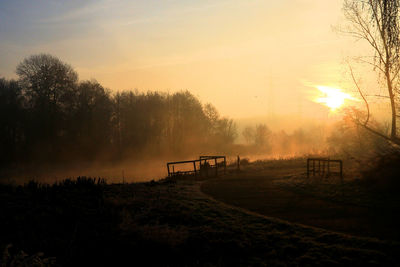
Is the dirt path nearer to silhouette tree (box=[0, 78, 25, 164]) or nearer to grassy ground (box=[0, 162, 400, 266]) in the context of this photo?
grassy ground (box=[0, 162, 400, 266])

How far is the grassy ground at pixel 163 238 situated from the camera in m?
7.82

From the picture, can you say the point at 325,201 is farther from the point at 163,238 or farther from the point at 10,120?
the point at 10,120

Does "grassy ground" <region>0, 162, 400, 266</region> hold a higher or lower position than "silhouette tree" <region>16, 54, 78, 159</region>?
lower

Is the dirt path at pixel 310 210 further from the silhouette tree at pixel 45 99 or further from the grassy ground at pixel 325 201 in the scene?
the silhouette tree at pixel 45 99

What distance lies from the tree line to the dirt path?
34796 mm

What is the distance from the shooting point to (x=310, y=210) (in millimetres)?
12477

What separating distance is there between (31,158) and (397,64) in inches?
1723

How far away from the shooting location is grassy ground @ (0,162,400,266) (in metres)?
7.82

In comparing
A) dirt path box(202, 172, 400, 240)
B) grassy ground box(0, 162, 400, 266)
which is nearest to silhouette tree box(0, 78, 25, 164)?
grassy ground box(0, 162, 400, 266)

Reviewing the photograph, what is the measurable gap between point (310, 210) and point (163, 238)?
6.38 metres

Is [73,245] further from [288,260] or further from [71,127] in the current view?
[71,127]

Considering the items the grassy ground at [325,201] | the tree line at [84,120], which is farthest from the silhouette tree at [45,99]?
the grassy ground at [325,201]

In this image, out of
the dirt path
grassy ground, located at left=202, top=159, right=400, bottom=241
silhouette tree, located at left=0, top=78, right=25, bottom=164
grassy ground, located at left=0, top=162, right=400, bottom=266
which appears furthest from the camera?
silhouette tree, located at left=0, top=78, right=25, bottom=164

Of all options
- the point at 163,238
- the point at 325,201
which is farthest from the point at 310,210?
the point at 163,238
